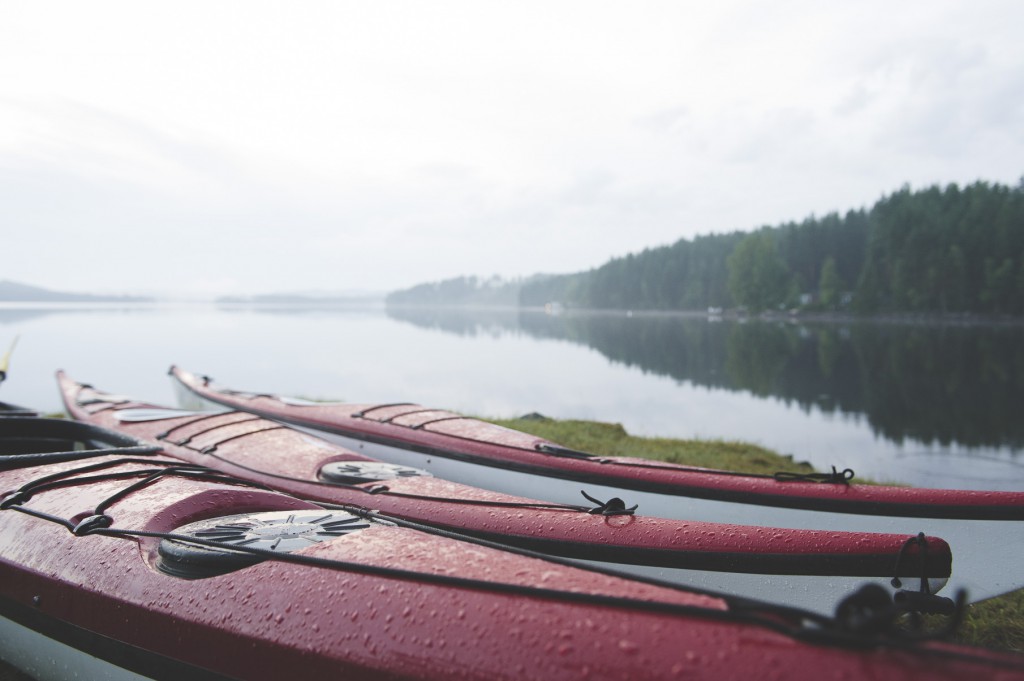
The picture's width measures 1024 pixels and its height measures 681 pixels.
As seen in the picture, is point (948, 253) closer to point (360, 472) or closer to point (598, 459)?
point (598, 459)

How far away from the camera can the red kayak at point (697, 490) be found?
10.2ft

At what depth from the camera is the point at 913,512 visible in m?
3.21

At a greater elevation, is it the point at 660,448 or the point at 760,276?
the point at 760,276

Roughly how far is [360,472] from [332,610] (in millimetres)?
2372

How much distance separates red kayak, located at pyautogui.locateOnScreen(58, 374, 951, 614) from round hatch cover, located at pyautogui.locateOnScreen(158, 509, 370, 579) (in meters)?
0.77

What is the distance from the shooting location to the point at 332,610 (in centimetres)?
192

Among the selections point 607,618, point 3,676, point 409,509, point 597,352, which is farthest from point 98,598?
point 597,352

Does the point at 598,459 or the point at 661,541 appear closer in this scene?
the point at 661,541

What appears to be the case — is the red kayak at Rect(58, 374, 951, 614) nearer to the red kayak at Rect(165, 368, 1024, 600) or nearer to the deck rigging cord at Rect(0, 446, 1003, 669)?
the deck rigging cord at Rect(0, 446, 1003, 669)

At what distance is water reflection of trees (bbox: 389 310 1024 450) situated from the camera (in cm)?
1511

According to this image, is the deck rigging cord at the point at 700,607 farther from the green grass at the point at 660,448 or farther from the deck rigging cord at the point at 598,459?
the green grass at the point at 660,448

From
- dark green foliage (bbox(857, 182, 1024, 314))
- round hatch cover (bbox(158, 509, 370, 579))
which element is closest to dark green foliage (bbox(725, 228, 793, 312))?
dark green foliage (bbox(857, 182, 1024, 314))

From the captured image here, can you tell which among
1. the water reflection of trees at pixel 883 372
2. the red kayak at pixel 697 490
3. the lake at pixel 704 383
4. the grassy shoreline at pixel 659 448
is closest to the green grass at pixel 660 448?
the grassy shoreline at pixel 659 448

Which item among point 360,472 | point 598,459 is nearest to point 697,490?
point 598,459
